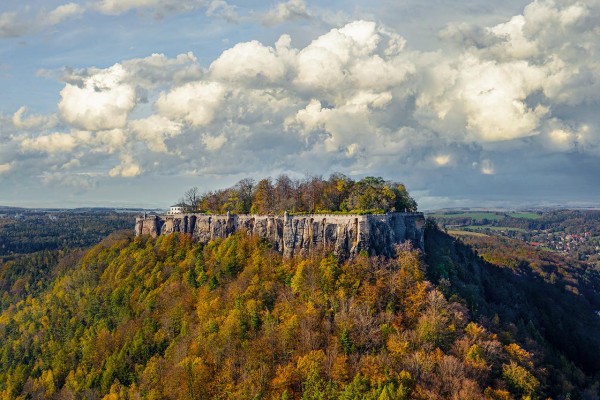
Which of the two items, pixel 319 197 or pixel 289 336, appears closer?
pixel 289 336

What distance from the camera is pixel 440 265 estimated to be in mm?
110875

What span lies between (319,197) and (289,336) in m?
44.8

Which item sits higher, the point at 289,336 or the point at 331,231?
the point at 331,231

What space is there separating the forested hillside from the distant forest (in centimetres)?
1413

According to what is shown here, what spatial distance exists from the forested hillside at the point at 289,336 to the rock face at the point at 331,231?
2.86 m

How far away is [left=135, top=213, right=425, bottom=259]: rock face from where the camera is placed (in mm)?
100562

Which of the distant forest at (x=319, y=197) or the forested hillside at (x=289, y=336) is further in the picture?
the distant forest at (x=319, y=197)

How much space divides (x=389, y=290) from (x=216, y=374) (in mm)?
35173

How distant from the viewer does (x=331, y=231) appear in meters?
103

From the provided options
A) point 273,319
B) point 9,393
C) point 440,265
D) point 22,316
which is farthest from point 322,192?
point 22,316

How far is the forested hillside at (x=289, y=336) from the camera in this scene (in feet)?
256

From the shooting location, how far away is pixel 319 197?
123938 mm

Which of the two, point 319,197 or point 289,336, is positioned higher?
point 319,197

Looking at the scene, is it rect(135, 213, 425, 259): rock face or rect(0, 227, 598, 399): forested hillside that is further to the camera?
rect(135, 213, 425, 259): rock face
